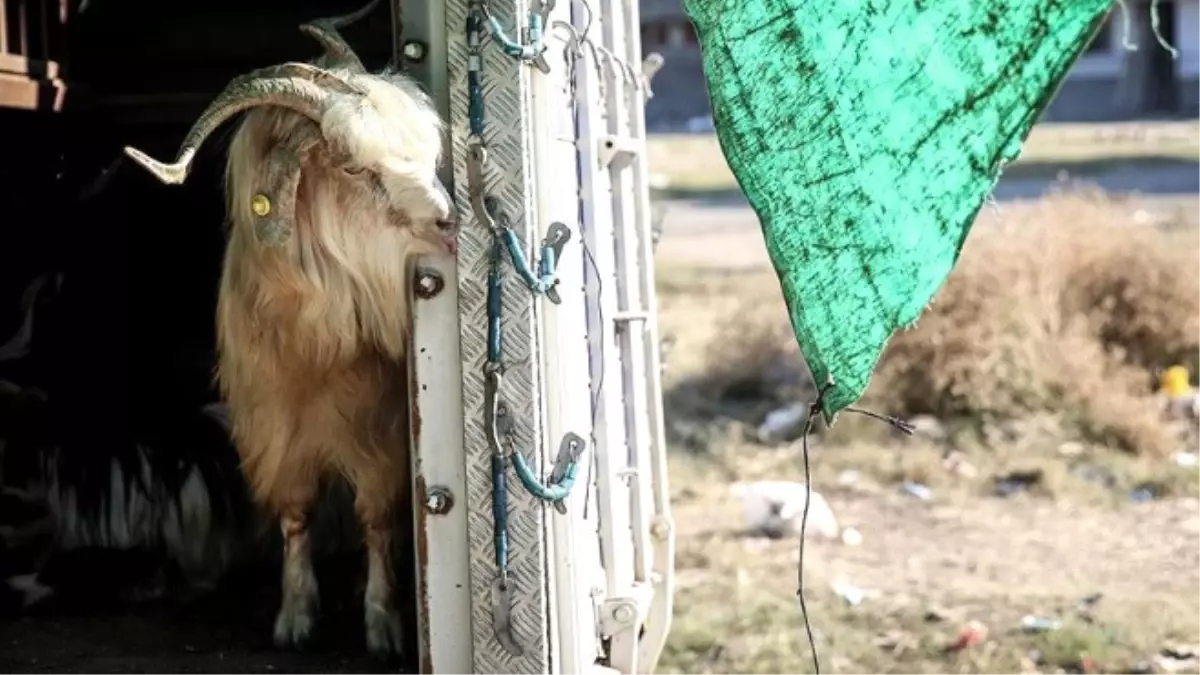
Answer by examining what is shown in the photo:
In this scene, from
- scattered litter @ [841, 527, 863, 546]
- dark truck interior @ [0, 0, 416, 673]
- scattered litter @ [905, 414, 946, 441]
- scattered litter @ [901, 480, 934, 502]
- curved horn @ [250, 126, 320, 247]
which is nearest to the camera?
curved horn @ [250, 126, 320, 247]

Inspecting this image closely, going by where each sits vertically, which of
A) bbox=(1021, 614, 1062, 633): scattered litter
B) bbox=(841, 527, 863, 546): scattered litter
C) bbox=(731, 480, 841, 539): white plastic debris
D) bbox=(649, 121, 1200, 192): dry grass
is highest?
bbox=(649, 121, 1200, 192): dry grass

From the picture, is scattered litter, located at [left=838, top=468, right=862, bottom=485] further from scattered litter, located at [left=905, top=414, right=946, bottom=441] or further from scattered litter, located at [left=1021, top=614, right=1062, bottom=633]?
scattered litter, located at [left=1021, top=614, right=1062, bottom=633]

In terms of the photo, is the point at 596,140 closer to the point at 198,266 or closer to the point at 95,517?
the point at 198,266

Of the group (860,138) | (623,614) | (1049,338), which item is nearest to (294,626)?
(623,614)

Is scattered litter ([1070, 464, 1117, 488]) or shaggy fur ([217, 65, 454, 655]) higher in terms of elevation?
shaggy fur ([217, 65, 454, 655])

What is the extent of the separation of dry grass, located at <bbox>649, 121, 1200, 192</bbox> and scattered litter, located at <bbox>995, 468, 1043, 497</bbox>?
10055 millimetres

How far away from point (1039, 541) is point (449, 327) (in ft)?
13.9

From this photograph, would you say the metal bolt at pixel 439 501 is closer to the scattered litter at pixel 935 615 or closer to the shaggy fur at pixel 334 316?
the shaggy fur at pixel 334 316

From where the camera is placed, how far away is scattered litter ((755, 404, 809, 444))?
834 centimetres

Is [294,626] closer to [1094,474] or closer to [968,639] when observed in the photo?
[968,639]

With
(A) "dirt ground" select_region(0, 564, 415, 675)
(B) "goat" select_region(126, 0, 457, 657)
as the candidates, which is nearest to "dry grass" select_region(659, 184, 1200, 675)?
(A) "dirt ground" select_region(0, 564, 415, 675)

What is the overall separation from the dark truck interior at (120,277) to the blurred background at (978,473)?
178cm

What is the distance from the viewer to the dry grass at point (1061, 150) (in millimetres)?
18141

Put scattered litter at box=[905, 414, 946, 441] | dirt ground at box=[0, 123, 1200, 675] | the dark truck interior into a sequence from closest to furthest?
dirt ground at box=[0, 123, 1200, 675] → the dark truck interior → scattered litter at box=[905, 414, 946, 441]
